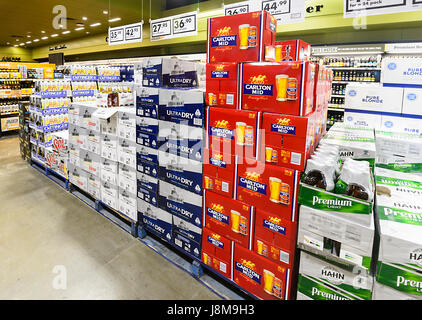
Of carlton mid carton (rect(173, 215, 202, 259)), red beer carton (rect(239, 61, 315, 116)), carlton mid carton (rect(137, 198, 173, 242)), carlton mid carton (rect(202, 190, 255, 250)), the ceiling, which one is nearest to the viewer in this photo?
red beer carton (rect(239, 61, 315, 116))

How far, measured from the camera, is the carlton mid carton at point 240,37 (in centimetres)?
204

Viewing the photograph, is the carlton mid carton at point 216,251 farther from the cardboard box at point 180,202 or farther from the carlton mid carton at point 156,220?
the carlton mid carton at point 156,220

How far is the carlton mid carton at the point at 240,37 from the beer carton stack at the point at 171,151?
1.31 feet

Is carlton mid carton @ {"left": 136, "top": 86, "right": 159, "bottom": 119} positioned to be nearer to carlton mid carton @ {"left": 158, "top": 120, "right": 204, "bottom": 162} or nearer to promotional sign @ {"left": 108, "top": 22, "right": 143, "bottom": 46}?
carlton mid carton @ {"left": 158, "top": 120, "right": 204, "bottom": 162}

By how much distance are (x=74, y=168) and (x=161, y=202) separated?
227cm

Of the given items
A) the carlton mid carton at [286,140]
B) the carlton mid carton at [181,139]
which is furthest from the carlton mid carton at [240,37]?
the carlton mid carton at [181,139]

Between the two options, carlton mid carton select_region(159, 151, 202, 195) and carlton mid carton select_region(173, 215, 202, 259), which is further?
carlton mid carton select_region(173, 215, 202, 259)

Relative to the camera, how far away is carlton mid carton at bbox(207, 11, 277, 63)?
2.04 m

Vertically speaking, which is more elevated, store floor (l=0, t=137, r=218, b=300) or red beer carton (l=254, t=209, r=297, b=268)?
red beer carton (l=254, t=209, r=297, b=268)

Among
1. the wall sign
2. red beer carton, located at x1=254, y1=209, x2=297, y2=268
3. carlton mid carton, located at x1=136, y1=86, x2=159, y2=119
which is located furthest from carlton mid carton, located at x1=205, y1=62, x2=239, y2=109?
the wall sign

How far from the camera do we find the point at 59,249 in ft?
10.1

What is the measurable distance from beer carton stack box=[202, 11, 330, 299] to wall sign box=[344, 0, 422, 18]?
5.26ft
